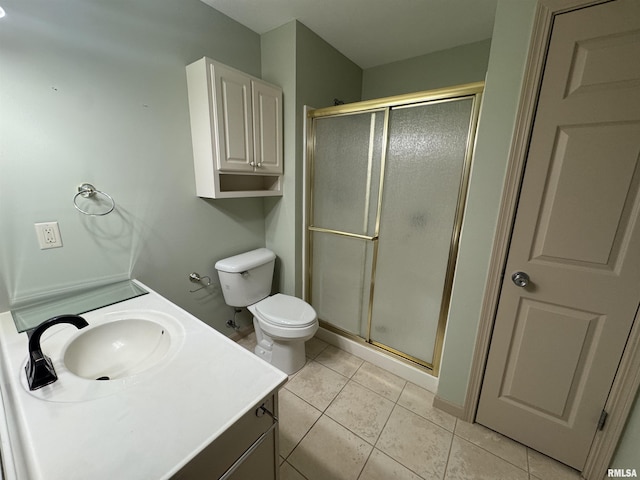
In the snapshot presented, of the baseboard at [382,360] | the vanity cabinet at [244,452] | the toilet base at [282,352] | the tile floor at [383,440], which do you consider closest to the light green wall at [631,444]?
the tile floor at [383,440]

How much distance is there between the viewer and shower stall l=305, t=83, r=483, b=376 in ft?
4.68

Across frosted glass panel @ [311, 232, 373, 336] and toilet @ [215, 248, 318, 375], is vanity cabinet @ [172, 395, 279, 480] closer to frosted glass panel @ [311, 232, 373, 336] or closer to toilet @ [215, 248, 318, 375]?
toilet @ [215, 248, 318, 375]

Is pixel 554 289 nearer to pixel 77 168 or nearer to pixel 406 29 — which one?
pixel 406 29

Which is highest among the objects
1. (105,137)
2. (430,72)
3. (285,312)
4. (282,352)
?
(430,72)

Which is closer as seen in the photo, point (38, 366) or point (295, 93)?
point (38, 366)

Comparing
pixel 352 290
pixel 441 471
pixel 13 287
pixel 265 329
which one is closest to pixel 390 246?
pixel 352 290

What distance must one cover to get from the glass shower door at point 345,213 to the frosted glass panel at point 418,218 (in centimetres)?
10

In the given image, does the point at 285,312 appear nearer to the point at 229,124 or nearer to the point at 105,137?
the point at 229,124

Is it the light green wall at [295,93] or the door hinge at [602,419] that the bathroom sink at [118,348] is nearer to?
the light green wall at [295,93]

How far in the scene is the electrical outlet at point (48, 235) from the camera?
43.8 inches

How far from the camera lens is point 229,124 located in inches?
60.1

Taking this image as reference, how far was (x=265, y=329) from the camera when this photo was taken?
1698 mm

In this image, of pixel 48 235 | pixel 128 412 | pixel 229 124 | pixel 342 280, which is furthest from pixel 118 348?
pixel 342 280

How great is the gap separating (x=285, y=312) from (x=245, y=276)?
1.25 feet
